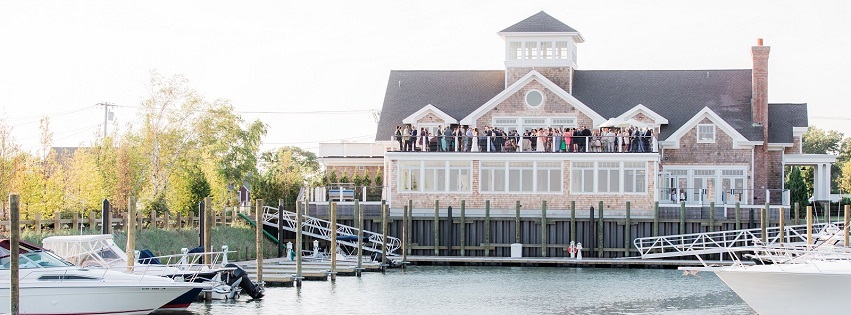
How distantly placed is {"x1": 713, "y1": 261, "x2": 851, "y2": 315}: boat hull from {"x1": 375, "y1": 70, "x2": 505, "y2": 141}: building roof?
92.4 feet

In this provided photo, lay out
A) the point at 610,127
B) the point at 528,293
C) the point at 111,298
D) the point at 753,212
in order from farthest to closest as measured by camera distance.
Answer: the point at 610,127 < the point at 753,212 < the point at 528,293 < the point at 111,298

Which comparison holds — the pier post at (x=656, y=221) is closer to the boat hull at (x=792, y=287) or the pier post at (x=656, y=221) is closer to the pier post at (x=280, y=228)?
the pier post at (x=280, y=228)

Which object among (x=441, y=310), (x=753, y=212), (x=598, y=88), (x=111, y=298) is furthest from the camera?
(x=598, y=88)

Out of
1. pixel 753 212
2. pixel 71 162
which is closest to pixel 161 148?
pixel 71 162

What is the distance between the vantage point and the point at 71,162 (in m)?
51.9

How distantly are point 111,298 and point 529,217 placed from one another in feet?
73.2

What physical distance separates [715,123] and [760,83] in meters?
2.57

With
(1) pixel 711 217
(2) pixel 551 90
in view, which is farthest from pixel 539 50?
(1) pixel 711 217

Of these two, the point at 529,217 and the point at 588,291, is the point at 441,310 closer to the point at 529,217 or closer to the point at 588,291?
the point at 588,291

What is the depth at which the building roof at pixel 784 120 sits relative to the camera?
173ft

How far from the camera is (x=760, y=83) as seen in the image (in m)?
52.5

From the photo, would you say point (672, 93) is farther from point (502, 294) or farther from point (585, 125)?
point (502, 294)

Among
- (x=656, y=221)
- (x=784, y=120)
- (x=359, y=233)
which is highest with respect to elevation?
(x=784, y=120)

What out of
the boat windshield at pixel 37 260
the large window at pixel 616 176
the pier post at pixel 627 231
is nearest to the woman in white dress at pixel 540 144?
the large window at pixel 616 176
